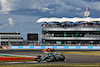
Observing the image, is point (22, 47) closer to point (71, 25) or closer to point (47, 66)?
point (71, 25)

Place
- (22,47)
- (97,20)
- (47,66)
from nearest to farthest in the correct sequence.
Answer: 1. (47,66)
2. (22,47)
3. (97,20)

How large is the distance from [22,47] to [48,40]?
21.4 meters

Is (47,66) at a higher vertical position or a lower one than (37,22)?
lower

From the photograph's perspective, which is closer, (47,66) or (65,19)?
(47,66)

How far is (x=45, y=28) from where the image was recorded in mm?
90812

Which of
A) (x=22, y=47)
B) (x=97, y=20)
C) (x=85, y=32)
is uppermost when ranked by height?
(x=97, y=20)

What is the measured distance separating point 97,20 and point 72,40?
15.7 m

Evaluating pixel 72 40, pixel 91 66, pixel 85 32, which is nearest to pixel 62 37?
pixel 72 40

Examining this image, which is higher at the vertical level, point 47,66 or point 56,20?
point 56,20

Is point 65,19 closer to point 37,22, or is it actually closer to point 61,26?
point 61,26

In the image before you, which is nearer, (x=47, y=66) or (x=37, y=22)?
(x=47, y=66)

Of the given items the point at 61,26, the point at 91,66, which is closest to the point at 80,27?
the point at 61,26

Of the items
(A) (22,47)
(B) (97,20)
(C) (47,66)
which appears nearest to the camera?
(C) (47,66)

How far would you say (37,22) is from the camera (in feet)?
304
